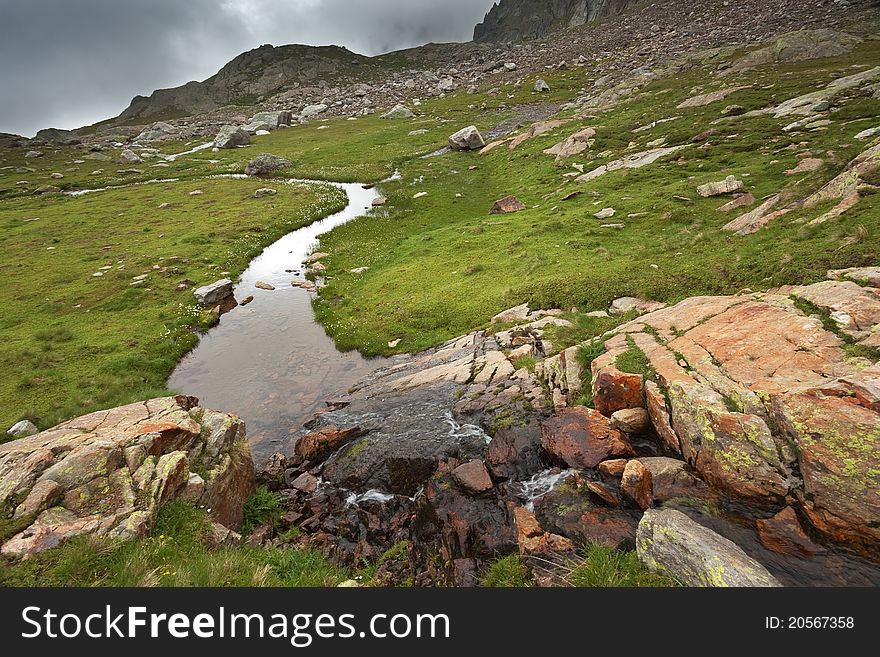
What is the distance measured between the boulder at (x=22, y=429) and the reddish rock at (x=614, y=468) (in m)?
21.5

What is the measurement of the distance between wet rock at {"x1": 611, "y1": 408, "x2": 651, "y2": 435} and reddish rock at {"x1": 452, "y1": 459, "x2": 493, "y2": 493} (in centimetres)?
410

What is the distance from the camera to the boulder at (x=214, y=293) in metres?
29.4

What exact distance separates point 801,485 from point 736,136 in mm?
42528

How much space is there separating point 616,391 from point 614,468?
261cm

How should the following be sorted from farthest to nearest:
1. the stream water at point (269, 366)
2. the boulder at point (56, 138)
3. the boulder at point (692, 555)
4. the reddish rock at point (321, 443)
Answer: the boulder at point (56, 138) < the stream water at point (269, 366) < the reddish rock at point (321, 443) < the boulder at point (692, 555)

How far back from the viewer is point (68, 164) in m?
97.0

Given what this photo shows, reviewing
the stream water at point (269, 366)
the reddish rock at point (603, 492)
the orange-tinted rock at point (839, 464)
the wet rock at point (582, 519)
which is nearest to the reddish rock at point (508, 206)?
the stream water at point (269, 366)

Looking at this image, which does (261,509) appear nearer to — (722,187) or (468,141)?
(722,187)

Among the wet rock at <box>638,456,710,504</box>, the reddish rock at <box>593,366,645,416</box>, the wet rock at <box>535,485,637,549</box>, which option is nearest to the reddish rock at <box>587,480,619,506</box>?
the wet rock at <box>535,485,637,549</box>

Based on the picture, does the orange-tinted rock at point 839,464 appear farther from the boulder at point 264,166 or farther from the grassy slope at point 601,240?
the boulder at point 264,166

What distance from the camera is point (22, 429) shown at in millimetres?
16062

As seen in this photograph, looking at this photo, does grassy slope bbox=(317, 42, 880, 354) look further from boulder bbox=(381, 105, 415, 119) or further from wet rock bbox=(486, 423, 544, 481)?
boulder bbox=(381, 105, 415, 119)

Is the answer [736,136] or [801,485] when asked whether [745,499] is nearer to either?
[801,485]

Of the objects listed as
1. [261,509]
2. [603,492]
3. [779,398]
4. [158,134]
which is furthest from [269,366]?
[158,134]
